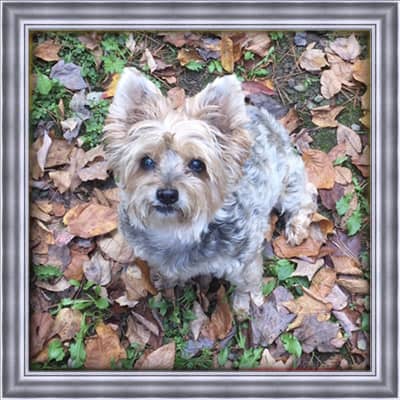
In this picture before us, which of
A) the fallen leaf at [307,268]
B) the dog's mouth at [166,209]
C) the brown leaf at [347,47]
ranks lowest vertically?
the fallen leaf at [307,268]

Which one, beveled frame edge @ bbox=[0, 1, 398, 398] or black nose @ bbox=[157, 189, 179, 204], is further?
beveled frame edge @ bbox=[0, 1, 398, 398]

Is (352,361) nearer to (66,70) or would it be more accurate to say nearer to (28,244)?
(28,244)

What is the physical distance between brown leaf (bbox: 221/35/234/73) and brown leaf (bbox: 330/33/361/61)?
0.53 metres

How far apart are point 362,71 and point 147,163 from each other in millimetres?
1258

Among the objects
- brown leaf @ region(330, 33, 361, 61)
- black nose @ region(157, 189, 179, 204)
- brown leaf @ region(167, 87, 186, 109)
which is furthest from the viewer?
brown leaf @ region(330, 33, 361, 61)

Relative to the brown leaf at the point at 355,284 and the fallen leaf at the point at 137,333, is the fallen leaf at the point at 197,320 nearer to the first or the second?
the fallen leaf at the point at 137,333

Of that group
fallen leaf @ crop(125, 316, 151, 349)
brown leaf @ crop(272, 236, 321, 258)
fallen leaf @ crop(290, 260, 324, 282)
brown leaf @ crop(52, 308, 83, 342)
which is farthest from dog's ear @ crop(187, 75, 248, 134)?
brown leaf @ crop(52, 308, 83, 342)

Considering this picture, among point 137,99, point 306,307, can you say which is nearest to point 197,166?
point 137,99

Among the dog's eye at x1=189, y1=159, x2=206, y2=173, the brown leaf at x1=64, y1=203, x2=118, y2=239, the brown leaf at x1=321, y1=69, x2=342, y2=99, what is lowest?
the brown leaf at x1=64, y1=203, x2=118, y2=239

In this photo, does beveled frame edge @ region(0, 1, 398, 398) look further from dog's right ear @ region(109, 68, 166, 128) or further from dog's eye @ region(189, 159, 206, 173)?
dog's eye @ region(189, 159, 206, 173)

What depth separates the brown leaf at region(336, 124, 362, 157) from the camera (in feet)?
9.14

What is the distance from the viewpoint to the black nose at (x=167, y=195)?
2361 mm

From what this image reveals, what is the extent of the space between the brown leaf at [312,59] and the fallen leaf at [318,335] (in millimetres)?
1317

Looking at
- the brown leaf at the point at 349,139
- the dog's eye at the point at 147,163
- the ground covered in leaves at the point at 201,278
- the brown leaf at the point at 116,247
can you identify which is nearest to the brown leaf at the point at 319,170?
the ground covered in leaves at the point at 201,278
